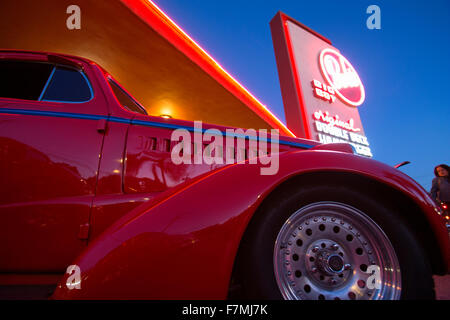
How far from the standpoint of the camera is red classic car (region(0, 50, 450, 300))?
915 millimetres

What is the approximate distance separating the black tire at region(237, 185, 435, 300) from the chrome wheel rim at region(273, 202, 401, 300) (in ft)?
0.09

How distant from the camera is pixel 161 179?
62.3 inches

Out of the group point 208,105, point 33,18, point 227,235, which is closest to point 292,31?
point 208,105

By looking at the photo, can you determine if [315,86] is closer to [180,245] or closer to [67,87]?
[67,87]

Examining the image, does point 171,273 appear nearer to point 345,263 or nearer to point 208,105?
point 345,263

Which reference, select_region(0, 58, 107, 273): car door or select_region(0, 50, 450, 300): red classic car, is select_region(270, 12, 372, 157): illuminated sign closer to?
select_region(0, 50, 450, 300): red classic car

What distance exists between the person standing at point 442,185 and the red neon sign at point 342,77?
6993 millimetres

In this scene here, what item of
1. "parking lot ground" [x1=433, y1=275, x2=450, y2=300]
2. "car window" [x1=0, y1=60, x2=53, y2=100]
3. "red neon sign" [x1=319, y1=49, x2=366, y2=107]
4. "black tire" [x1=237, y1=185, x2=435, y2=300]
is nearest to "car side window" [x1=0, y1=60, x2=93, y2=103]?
"car window" [x1=0, y1=60, x2=53, y2=100]

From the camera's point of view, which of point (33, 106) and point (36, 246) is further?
point (33, 106)

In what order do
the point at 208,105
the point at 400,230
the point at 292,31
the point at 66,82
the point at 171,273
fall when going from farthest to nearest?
the point at 292,31
the point at 208,105
the point at 66,82
the point at 400,230
the point at 171,273

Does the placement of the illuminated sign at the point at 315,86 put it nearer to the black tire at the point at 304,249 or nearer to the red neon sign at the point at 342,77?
the red neon sign at the point at 342,77

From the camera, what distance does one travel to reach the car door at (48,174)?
137 centimetres

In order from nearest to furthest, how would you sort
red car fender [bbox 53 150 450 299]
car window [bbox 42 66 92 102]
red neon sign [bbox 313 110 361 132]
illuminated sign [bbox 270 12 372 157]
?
1. red car fender [bbox 53 150 450 299]
2. car window [bbox 42 66 92 102]
3. illuminated sign [bbox 270 12 372 157]
4. red neon sign [bbox 313 110 361 132]

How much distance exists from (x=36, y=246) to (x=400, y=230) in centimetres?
210
